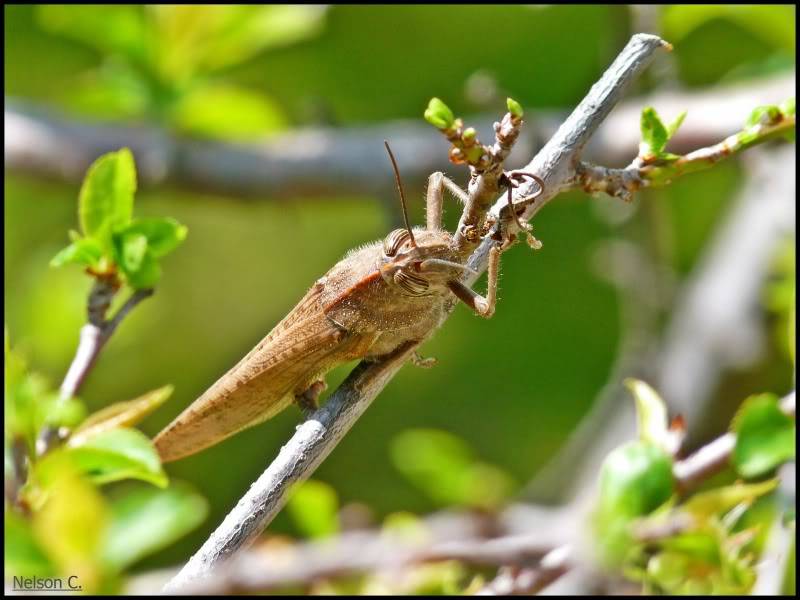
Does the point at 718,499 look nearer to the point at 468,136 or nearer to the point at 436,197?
the point at 468,136

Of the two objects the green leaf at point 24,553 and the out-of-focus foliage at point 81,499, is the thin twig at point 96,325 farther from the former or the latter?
the green leaf at point 24,553

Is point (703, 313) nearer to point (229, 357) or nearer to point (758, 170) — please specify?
point (758, 170)

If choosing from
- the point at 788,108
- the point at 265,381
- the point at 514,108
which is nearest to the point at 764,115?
the point at 788,108

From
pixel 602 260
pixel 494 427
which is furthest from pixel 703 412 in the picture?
pixel 494 427

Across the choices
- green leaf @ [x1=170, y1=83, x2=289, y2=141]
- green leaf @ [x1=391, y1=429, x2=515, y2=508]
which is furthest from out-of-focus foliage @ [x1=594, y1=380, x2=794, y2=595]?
green leaf @ [x1=170, y1=83, x2=289, y2=141]

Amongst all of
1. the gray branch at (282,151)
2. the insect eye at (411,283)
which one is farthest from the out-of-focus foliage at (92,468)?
the gray branch at (282,151)

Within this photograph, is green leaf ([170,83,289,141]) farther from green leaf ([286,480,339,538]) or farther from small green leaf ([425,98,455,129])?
small green leaf ([425,98,455,129])
